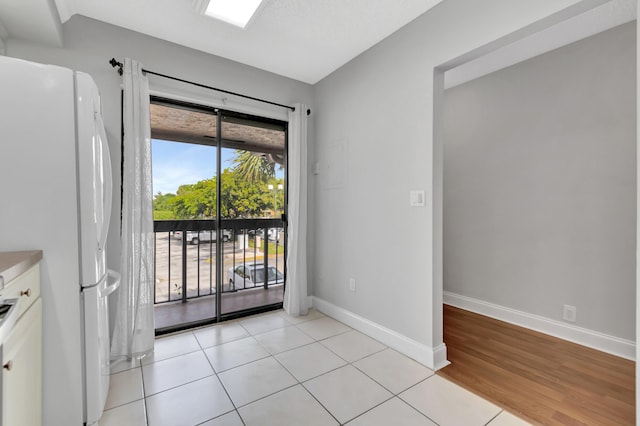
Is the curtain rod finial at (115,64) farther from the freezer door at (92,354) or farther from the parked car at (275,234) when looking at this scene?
the parked car at (275,234)

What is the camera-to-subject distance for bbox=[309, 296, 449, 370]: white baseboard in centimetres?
209

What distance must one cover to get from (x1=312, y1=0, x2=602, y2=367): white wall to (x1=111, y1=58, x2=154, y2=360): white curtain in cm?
168

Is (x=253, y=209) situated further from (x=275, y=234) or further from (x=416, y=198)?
(x=416, y=198)

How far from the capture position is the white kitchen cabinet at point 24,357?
978mm

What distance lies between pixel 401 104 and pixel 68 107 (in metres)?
2.11

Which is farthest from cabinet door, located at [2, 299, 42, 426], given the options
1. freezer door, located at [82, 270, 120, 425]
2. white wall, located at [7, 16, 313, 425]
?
white wall, located at [7, 16, 313, 425]

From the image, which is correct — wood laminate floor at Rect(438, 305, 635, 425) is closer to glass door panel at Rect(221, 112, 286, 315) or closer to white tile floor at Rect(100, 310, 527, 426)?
white tile floor at Rect(100, 310, 527, 426)

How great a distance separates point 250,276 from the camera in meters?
3.64

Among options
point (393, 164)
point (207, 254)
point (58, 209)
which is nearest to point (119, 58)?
point (58, 209)

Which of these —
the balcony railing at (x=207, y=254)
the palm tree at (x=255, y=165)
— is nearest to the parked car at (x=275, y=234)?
the balcony railing at (x=207, y=254)

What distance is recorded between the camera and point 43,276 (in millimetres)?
1341

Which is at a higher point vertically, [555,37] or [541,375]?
[555,37]

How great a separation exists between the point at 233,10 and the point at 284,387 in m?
2.56

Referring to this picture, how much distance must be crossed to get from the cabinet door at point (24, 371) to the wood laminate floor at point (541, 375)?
219cm
